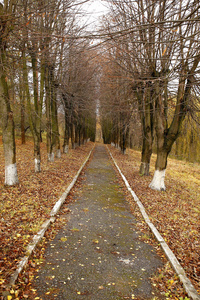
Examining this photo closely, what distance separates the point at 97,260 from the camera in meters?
4.13

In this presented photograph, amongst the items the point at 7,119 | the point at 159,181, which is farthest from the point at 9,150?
the point at 159,181

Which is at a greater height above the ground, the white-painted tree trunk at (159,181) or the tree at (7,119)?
the tree at (7,119)

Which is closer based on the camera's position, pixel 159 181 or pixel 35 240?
pixel 35 240

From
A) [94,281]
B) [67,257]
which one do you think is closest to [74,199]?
[67,257]

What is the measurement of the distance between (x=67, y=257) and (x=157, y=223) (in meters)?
2.90

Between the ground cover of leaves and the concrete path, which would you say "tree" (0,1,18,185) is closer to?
the ground cover of leaves

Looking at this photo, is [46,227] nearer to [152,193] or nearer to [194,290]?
[194,290]

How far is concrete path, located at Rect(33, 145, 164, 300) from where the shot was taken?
10.8 ft

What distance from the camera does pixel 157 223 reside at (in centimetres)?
597

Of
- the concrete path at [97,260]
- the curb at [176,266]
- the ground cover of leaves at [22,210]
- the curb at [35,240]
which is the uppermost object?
the ground cover of leaves at [22,210]

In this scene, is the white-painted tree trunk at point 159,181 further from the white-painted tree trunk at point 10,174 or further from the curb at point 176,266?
the white-painted tree trunk at point 10,174

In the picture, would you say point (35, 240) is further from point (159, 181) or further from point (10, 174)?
point (159, 181)

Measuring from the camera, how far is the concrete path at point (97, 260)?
10.8 feet

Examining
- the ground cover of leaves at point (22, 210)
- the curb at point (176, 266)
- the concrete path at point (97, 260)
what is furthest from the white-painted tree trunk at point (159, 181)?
the ground cover of leaves at point (22, 210)
